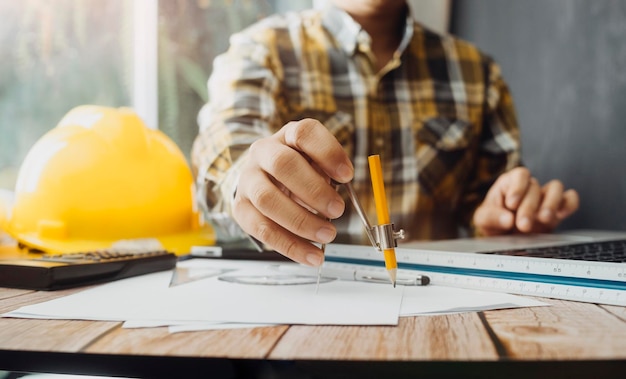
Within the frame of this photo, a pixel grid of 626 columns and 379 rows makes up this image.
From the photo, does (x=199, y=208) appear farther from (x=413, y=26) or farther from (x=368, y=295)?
(x=413, y=26)

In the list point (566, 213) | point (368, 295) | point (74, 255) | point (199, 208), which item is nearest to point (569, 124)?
point (566, 213)

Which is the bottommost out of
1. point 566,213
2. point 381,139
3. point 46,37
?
point 566,213

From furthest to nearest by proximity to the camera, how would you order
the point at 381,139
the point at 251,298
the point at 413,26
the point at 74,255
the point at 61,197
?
the point at 413,26, the point at 381,139, the point at 61,197, the point at 74,255, the point at 251,298

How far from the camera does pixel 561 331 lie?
347mm

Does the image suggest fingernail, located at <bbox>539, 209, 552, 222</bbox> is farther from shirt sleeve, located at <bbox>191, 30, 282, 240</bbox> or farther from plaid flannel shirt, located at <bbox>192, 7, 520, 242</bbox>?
shirt sleeve, located at <bbox>191, 30, 282, 240</bbox>

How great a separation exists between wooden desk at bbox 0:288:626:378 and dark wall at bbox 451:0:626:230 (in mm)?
890

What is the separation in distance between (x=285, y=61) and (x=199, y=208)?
0.39 m

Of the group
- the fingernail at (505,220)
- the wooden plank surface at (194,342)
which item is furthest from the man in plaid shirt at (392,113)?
the wooden plank surface at (194,342)

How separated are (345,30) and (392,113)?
202 mm

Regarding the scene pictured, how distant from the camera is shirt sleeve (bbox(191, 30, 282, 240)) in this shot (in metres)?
0.81

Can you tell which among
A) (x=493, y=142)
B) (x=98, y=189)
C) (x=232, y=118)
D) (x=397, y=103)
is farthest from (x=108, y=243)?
(x=493, y=142)

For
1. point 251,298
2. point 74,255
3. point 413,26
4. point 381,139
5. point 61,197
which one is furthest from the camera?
point 413,26

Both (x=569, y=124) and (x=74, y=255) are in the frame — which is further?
A: (x=569, y=124)

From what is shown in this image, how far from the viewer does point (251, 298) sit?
0.46 m
